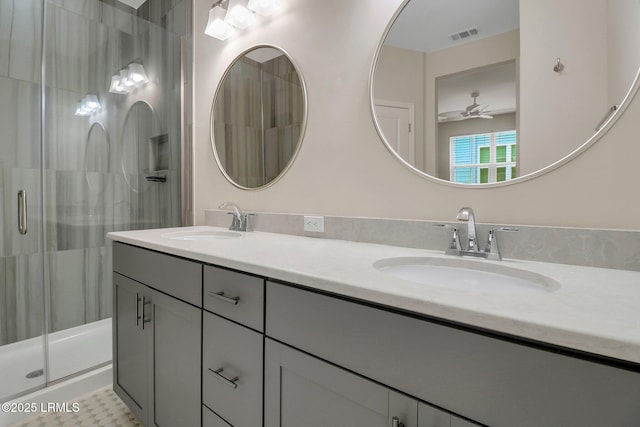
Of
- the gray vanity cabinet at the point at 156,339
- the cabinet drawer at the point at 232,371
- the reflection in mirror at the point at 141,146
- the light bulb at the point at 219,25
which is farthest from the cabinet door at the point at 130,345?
the light bulb at the point at 219,25

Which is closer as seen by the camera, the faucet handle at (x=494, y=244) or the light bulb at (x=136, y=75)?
the faucet handle at (x=494, y=244)

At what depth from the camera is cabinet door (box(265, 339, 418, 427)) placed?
0.58 m

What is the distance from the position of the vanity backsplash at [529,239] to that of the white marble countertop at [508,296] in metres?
0.04

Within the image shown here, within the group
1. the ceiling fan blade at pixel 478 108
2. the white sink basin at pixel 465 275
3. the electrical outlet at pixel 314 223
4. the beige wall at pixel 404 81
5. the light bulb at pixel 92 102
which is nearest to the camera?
the white sink basin at pixel 465 275

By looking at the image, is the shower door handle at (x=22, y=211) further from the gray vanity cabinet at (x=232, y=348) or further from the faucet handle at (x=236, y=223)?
the gray vanity cabinet at (x=232, y=348)

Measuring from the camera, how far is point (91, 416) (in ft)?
4.75

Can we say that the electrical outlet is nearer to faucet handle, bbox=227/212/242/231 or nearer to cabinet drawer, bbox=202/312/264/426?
faucet handle, bbox=227/212/242/231

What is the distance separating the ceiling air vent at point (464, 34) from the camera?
104 cm

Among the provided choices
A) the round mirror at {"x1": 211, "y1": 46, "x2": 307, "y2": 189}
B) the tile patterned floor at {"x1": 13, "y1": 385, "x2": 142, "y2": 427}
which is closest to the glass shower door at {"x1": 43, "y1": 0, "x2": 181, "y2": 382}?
the tile patterned floor at {"x1": 13, "y1": 385, "x2": 142, "y2": 427}

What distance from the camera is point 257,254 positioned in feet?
3.10

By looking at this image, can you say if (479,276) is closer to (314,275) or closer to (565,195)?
(565,195)

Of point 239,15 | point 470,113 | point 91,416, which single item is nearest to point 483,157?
point 470,113

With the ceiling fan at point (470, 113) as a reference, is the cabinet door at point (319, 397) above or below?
below

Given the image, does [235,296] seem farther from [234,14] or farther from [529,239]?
[234,14]
